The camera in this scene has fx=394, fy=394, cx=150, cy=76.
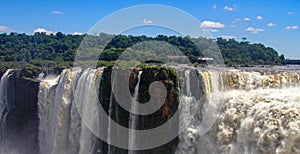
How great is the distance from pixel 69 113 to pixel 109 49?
1990 centimetres

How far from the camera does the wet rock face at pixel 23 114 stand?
90.0 feet

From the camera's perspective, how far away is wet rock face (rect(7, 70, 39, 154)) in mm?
27422

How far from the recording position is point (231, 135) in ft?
50.1

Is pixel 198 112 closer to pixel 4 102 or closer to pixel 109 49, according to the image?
pixel 4 102

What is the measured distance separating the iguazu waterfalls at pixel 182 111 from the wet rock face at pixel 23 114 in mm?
550

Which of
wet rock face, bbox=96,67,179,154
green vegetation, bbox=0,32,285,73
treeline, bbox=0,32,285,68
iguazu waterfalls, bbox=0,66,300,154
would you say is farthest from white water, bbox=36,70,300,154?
treeline, bbox=0,32,285,68

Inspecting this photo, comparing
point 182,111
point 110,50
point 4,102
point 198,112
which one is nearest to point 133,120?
point 182,111

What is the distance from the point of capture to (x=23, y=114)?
28.4 meters

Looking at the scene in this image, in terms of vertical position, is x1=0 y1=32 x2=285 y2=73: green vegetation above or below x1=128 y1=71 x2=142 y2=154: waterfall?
above

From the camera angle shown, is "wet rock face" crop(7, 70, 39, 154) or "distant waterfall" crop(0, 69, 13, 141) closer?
"wet rock face" crop(7, 70, 39, 154)

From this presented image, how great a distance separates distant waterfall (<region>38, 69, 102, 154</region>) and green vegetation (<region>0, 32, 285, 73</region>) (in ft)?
17.8

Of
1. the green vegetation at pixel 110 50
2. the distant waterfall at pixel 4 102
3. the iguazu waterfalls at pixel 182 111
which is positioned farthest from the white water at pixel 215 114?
the green vegetation at pixel 110 50

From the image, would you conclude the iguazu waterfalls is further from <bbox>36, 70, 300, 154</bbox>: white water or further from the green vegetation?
the green vegetation

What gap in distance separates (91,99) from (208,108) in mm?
6954
